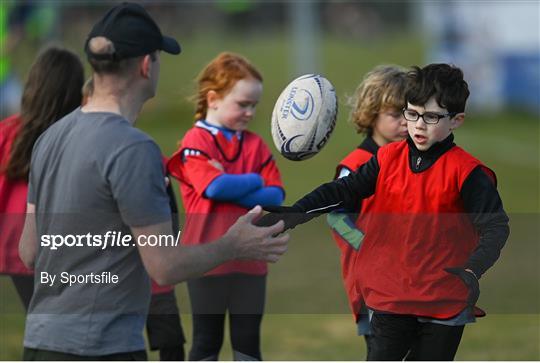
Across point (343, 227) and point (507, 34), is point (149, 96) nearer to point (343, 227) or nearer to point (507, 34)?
point (343, 227)

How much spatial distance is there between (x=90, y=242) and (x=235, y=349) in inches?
79.0

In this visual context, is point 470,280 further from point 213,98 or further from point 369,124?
point 213,98

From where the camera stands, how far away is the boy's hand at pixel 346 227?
4.86 meters

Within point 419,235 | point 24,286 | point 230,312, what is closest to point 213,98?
point 230,312

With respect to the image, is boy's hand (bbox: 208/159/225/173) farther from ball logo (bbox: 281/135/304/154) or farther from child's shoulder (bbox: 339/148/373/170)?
child's shoulder (bbox: 339/148/373/170)

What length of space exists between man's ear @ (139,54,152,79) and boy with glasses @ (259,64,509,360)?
0.76 metres

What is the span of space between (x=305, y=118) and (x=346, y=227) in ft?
1.67

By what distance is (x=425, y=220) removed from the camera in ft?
14.5

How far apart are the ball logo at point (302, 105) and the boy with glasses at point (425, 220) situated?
1.56 feet

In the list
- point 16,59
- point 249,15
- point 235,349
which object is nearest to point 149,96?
point 235,349

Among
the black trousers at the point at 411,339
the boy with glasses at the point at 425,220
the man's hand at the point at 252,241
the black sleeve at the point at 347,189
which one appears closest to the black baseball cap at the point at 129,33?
the man's hand at the point at 252,241

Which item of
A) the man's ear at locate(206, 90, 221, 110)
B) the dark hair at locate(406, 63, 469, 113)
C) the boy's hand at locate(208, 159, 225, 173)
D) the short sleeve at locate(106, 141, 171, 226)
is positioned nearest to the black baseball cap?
the short sleeve at locate(106, 141, 171, 226)

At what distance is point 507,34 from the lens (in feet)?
75.9

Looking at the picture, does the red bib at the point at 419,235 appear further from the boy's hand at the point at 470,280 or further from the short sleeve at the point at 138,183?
the short sleeve at the point at 138,183
